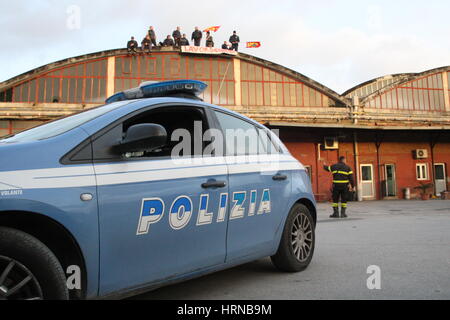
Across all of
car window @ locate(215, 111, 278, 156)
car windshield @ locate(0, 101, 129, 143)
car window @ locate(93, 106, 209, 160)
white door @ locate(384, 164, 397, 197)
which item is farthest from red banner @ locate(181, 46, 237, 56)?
car windshield @ locate(0, 101, 129, 143)

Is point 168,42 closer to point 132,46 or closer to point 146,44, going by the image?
point 146,44

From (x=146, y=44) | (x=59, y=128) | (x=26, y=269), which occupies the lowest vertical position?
(x=26, y=269)

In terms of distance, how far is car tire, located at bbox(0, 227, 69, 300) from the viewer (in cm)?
175

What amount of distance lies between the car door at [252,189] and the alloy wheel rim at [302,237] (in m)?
0.35

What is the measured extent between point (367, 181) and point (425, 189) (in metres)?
3.38

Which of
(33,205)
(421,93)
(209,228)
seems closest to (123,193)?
(33,205)

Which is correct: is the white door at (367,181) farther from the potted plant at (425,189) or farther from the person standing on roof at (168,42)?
the person standing on roof at (168,42)

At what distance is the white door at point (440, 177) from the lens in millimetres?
24578

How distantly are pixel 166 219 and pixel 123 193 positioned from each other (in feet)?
1.15

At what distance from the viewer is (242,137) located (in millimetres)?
3398

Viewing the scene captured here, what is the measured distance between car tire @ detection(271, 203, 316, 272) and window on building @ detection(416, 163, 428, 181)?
75.9ft

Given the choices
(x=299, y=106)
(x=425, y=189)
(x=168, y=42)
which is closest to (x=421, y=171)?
(x=425, y=189)

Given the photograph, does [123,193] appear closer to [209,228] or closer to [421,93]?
[209,228]

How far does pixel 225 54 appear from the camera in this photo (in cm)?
2700
